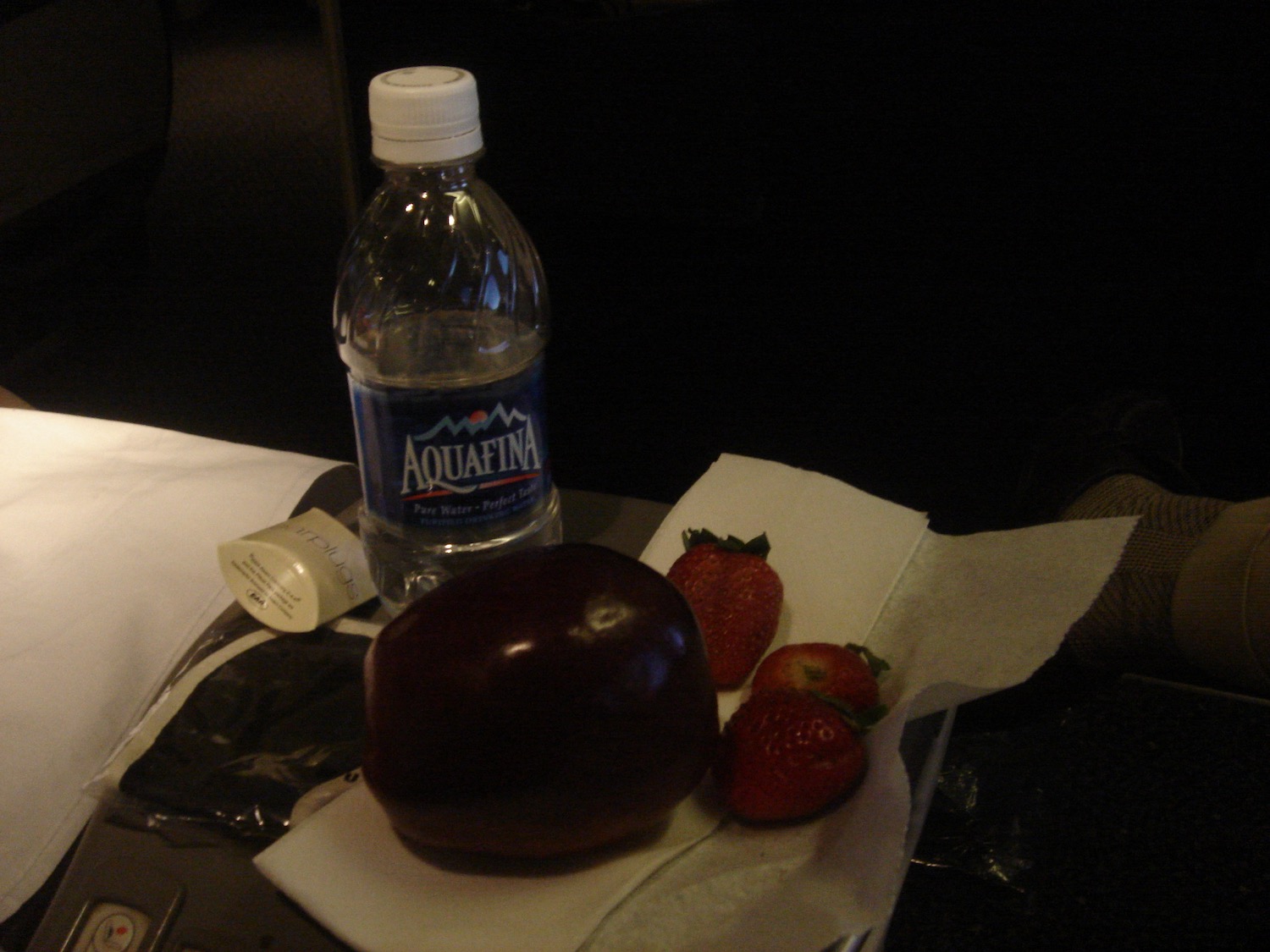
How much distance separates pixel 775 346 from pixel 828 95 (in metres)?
0.43

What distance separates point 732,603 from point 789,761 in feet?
0.44

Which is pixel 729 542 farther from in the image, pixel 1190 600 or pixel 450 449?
pixel 1190 600

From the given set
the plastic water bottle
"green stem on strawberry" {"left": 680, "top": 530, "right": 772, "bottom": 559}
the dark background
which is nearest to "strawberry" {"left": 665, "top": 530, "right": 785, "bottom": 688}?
"green stem on strawberry" {"left": 680, "top": 530, "right": 772, "bottom": 559}

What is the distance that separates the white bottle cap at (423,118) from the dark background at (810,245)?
0.48 meters

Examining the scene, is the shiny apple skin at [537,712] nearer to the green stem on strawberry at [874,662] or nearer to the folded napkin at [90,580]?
the green stem on strawberry at [874,662]

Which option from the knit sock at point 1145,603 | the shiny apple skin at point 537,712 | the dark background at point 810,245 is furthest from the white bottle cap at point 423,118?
the knit sock at point 1145,603

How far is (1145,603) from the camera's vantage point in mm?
945

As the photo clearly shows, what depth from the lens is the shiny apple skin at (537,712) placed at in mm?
464

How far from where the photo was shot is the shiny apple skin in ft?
1.52

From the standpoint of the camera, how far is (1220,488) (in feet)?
5.24

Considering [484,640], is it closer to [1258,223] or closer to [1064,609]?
[1064,609]

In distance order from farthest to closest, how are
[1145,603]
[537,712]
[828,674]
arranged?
[1145,603] < [828,674] < [537,712]

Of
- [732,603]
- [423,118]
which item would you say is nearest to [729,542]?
[732,603]

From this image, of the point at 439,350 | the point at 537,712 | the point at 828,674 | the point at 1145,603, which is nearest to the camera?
the point at 537,712
